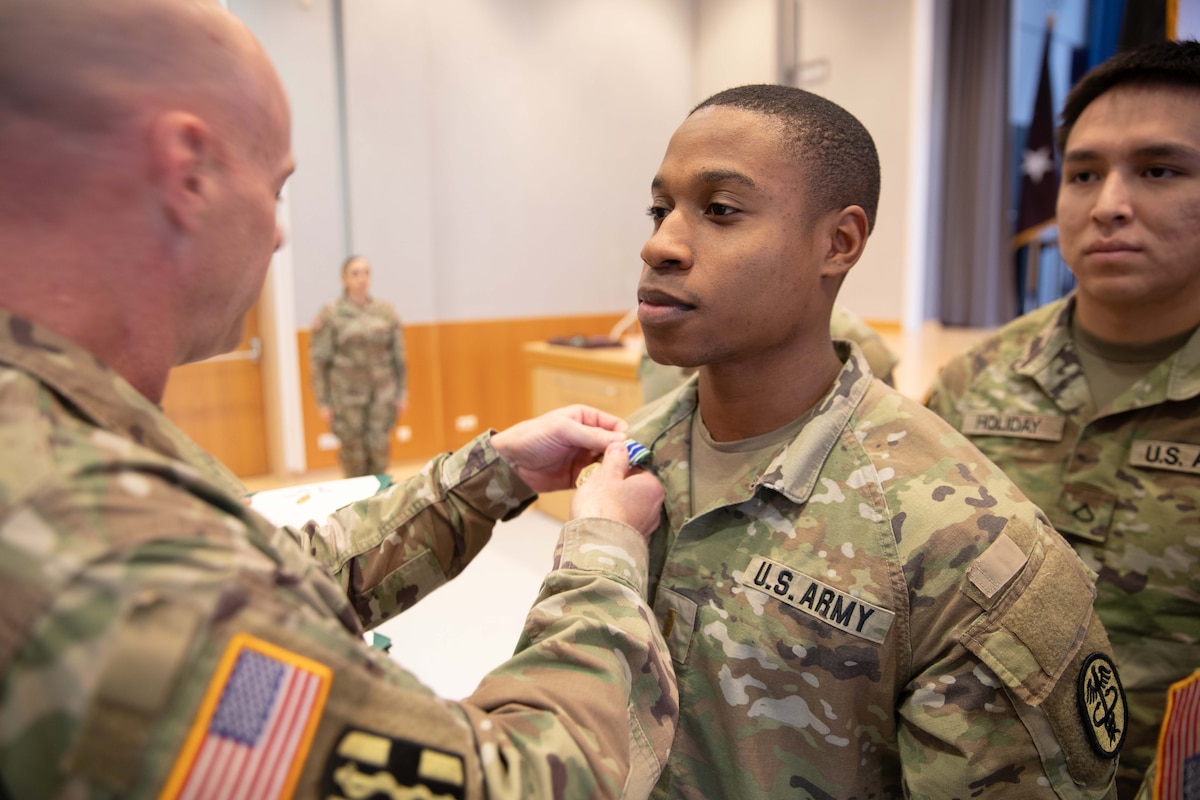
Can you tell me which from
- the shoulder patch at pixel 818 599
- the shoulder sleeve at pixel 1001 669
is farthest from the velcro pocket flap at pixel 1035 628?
the shoulder patch at pixel 818 599

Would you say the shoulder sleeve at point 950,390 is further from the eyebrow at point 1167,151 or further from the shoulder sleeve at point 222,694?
the shoulder sleeve at point 222,694

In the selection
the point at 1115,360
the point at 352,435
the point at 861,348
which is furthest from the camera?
the point at 352,435

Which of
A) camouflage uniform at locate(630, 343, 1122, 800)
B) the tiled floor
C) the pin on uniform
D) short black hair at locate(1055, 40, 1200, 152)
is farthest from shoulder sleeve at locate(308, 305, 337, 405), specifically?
short black hair at locate(1055, 40, 1200, 152)

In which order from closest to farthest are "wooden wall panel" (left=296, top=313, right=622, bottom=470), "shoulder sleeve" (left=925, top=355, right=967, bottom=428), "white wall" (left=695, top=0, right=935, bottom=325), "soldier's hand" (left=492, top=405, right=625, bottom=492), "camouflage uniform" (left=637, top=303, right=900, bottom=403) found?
1. "soldier's hand" (left=492, top=405, right=625, bottom=492)
2. "shoulder sleeve" (left=925, top=355, right=967, bottom=428)
3. "camouflage uniform" (left=637, top=303, right=900, bottom=403)
4. "white wall" (left=695, top=0, right=935, bottom=325)
5. "wooden wall panel" (left=296, top=313, right=622, bottom=470)

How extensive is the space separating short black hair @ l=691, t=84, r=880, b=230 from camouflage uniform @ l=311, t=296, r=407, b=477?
4.08 meters

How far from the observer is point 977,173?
5676mm

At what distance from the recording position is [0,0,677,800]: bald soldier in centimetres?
48

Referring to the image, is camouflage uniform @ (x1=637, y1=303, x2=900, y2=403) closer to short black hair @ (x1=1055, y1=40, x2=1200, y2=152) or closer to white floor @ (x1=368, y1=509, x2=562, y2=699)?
white floor @ (x1=368, y1=509, x2=562, y2=699)

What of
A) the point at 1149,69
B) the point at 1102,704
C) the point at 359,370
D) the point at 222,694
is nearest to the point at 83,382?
the point at 222,694

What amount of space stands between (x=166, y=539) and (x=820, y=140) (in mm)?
1010

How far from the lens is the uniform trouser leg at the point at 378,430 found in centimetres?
509

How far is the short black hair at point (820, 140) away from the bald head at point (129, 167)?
72 centimetres

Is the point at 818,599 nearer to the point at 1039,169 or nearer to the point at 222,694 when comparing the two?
the point at 222,694

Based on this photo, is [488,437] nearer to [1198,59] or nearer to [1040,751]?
[1040,751]
